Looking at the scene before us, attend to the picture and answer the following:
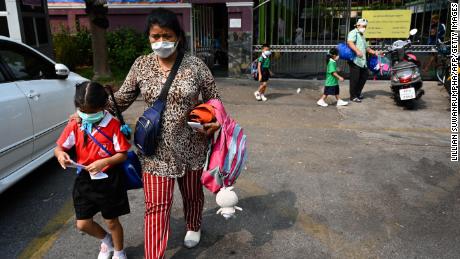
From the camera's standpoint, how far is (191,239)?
320 centimetres

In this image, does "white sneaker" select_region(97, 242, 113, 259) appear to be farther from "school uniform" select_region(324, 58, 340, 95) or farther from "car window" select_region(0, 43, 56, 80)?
"school uniform" select_region(324, 58, 340, 95)

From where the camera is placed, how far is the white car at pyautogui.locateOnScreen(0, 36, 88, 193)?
359cm

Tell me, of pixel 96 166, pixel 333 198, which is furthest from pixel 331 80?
pixel 96 166

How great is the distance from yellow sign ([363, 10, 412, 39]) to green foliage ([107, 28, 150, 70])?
19.3 ft

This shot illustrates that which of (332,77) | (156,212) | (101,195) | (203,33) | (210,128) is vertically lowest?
(156,212)

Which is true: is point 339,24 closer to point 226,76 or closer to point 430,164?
point 226,76

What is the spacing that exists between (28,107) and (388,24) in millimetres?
8788

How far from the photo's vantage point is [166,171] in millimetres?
2670

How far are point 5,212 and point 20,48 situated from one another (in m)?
1.77

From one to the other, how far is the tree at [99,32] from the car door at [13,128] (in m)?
6.18

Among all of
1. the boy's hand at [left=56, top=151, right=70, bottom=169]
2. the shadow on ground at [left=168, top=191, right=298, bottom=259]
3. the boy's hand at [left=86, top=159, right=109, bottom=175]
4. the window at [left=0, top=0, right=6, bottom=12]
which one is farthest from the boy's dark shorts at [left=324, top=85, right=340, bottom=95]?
the boy's hand at [left=56, top=151, right=70, bottom=169]

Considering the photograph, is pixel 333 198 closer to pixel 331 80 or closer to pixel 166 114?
pixel 166 114

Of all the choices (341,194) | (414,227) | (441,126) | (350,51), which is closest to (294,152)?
(341,194)

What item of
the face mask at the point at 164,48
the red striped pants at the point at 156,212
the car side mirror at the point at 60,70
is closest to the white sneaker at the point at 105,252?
the red striped pants at the point at 156,212
